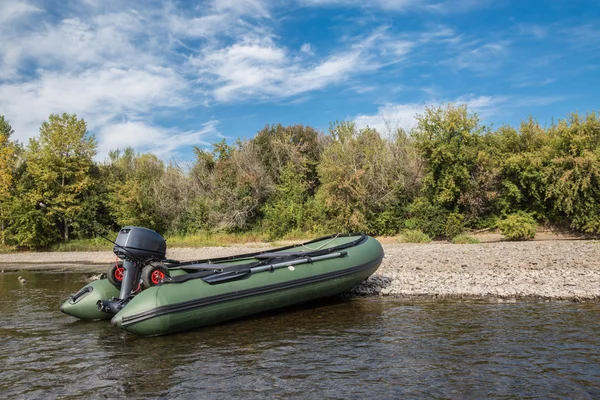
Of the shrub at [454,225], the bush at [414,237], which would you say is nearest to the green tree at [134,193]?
the bush at [414,237]

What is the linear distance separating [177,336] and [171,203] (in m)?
22.2

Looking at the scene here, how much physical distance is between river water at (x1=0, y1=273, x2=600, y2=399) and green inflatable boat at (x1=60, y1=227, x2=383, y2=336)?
32 centimetres

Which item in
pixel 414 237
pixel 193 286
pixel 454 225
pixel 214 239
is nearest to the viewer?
pixel 193 286

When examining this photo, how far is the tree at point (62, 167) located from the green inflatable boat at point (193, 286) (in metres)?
20.3

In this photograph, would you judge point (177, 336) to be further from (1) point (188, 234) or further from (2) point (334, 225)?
(1) point (188, 234)

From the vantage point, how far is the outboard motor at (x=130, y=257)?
688 cm

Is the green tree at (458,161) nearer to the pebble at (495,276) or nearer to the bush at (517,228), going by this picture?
the bush at (517,228)

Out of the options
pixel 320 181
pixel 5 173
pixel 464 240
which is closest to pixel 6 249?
pixel 5 173

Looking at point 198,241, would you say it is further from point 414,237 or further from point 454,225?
point 454,225

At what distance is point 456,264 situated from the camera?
1120 cm

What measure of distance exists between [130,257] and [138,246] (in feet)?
0.67

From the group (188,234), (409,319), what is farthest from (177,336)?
(188,234)

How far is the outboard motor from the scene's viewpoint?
271 inches

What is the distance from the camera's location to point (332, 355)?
553 cm
